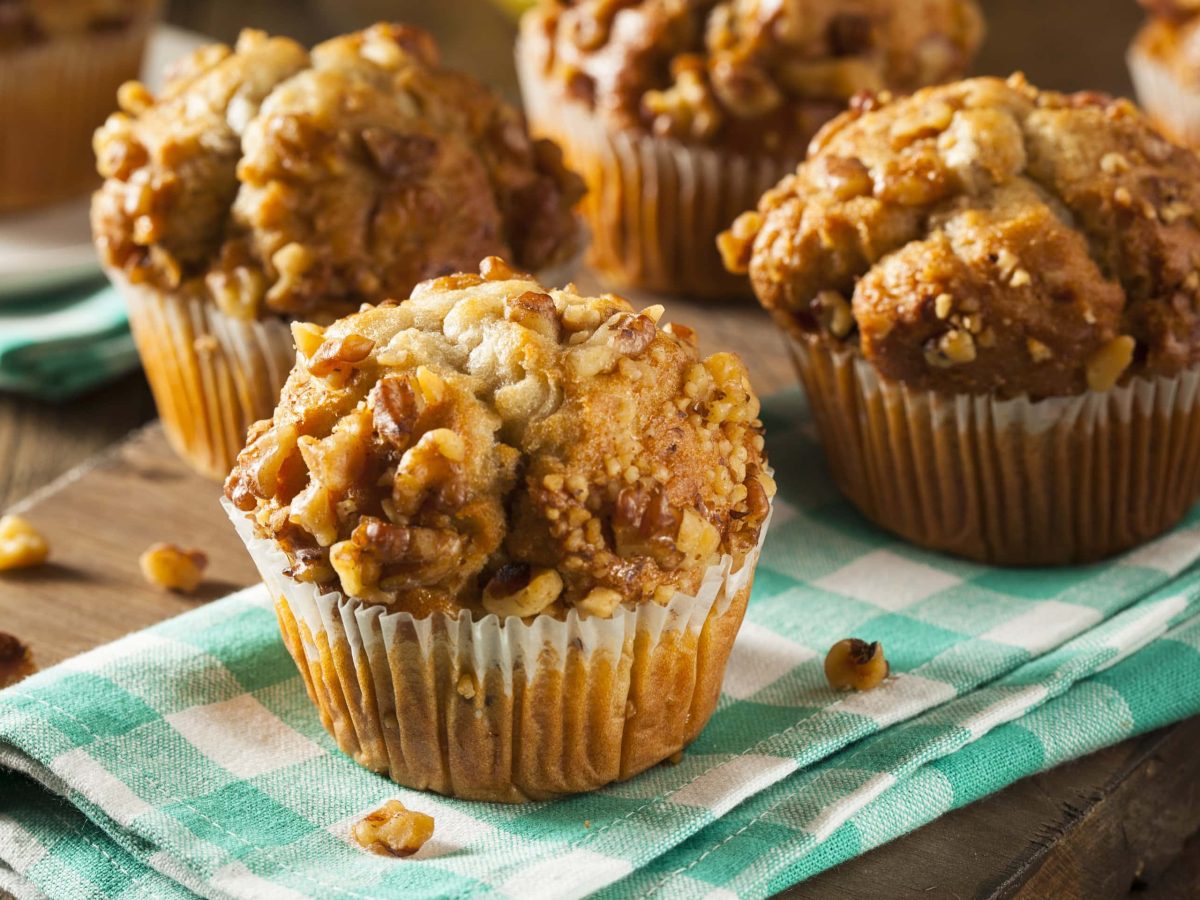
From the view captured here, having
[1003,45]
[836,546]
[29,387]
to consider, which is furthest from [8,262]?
[1003,45]

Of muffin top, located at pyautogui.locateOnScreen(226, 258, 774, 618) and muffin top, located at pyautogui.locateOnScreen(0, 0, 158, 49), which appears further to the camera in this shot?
muffin top, located at pyautogui.locateOnScreen(0, 0, 158, 49)

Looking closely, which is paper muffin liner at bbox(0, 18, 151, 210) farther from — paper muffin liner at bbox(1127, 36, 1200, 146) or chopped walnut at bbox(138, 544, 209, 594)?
paper muffin liner at bbox(1127, 36, 1200, 146)

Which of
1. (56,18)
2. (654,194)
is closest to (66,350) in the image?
(56,18)

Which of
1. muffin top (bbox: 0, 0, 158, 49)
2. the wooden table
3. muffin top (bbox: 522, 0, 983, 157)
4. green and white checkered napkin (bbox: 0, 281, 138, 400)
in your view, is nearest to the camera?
the wooden table

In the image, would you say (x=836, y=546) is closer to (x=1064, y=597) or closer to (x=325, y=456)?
(x=1064, y=597)

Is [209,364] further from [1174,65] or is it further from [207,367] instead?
[1174,65]

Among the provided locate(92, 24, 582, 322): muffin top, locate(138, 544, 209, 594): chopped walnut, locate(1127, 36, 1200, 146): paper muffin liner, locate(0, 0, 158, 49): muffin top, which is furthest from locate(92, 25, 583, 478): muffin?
locate(1127, 36, 1200, 146): paper muffin liner

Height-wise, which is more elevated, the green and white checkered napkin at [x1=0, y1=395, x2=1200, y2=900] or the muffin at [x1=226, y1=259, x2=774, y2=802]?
the muffin at [x1=226, y1=259, x2=774, y2=802]
